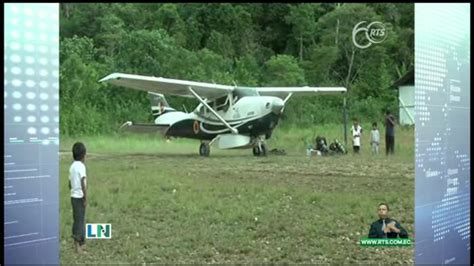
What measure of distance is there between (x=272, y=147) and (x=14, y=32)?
185 centimetres

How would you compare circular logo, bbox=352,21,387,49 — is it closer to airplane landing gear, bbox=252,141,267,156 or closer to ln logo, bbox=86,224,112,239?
airplane landing gear, bbox=252,141,267,156

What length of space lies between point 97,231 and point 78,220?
13cm

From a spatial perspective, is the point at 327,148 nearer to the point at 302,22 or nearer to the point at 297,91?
the point at 297,91

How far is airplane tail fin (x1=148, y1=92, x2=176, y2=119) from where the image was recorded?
15.4 feet

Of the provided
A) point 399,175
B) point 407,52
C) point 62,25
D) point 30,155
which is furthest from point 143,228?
point 407,52

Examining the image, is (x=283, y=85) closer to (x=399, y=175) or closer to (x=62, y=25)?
(x=399, y=175)

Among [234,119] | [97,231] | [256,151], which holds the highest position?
[234,119]

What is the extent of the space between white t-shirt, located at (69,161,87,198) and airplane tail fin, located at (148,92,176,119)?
26.5 inches

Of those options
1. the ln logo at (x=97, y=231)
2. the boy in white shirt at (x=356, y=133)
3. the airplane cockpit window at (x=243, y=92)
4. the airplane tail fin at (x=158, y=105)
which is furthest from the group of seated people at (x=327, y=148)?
the ln logo at (x=97, y=231)

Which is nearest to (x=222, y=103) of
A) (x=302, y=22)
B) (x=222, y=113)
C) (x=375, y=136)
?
(x=222, y=113)

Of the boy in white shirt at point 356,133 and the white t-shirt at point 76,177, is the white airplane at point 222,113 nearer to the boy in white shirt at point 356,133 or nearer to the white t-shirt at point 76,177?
the boy in white shirt at point 356,133

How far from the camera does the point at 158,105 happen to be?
4.75m

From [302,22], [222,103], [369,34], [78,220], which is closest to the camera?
[78,220]

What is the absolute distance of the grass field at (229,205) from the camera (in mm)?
4375
